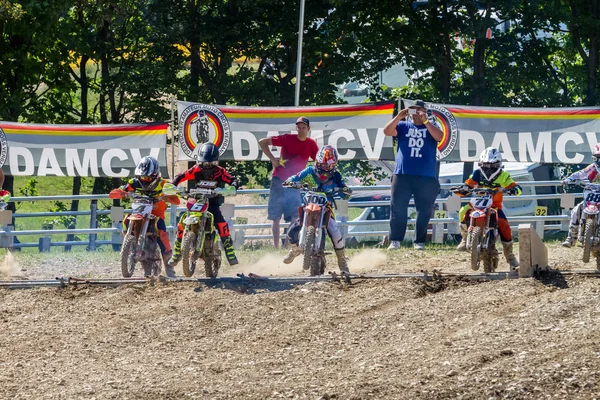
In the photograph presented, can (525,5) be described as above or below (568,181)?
above

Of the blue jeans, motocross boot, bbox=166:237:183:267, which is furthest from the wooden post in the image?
motocross boot, bbox=166:237:183:267

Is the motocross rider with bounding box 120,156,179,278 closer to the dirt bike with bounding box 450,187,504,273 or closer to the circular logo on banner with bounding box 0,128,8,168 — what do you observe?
the dirt bike with bounding box 450,187,504,273

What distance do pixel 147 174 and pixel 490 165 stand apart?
4083mm

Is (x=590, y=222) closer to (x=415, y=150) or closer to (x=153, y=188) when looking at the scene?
(x=415, y=150)

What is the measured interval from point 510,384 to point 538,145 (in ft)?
31.6

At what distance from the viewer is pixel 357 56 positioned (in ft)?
77.7

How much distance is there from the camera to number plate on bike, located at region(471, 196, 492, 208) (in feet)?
40.4

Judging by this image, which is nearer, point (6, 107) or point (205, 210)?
point (205, 210)

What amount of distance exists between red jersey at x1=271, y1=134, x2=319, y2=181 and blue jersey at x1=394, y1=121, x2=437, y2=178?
55.0 inches

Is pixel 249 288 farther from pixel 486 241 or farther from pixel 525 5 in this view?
pixel 525 5

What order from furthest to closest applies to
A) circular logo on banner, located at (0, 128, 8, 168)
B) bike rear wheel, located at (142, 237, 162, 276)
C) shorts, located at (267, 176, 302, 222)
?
circular logo on banner, located at (0, 128, 8, 168)
shorts, located at (267, 176, 302, 222)
bike rear wheel, located at (142, 237, 162, 276)

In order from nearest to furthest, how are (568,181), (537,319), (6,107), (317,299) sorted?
(537,319) < (317,299) < (568,181) < (6,107)

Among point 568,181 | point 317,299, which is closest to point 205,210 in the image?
point 317,299

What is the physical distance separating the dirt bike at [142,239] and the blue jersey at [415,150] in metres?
3.23
